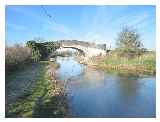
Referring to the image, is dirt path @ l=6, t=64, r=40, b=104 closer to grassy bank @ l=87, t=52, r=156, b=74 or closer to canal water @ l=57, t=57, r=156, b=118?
canal water @ l=57, t=57, r=156, b=118

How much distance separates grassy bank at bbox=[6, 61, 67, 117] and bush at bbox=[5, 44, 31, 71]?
0.29 feet

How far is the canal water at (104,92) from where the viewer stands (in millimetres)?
2691

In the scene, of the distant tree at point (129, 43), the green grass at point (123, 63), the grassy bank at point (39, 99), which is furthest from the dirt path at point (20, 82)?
the distant tree at point (129, 43)

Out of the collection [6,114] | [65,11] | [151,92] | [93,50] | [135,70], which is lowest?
[6,114]

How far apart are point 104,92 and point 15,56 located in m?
0.83

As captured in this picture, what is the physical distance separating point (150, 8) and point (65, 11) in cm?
72

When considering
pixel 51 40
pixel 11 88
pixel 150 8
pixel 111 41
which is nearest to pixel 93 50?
pixel 111 41

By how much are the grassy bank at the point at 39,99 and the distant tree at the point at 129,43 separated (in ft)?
2.14

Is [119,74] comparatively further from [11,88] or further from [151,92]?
[11,88]

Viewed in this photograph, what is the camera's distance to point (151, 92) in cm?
271

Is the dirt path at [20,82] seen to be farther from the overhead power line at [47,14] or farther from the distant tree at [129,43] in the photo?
the distant tree at [129,43]

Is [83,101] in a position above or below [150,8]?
below

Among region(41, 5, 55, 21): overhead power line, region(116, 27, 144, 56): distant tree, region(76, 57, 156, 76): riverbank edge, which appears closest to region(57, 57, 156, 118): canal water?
region(76, 57, 156, 76): riverbank edge

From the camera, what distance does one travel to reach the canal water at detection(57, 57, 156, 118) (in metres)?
2.69
